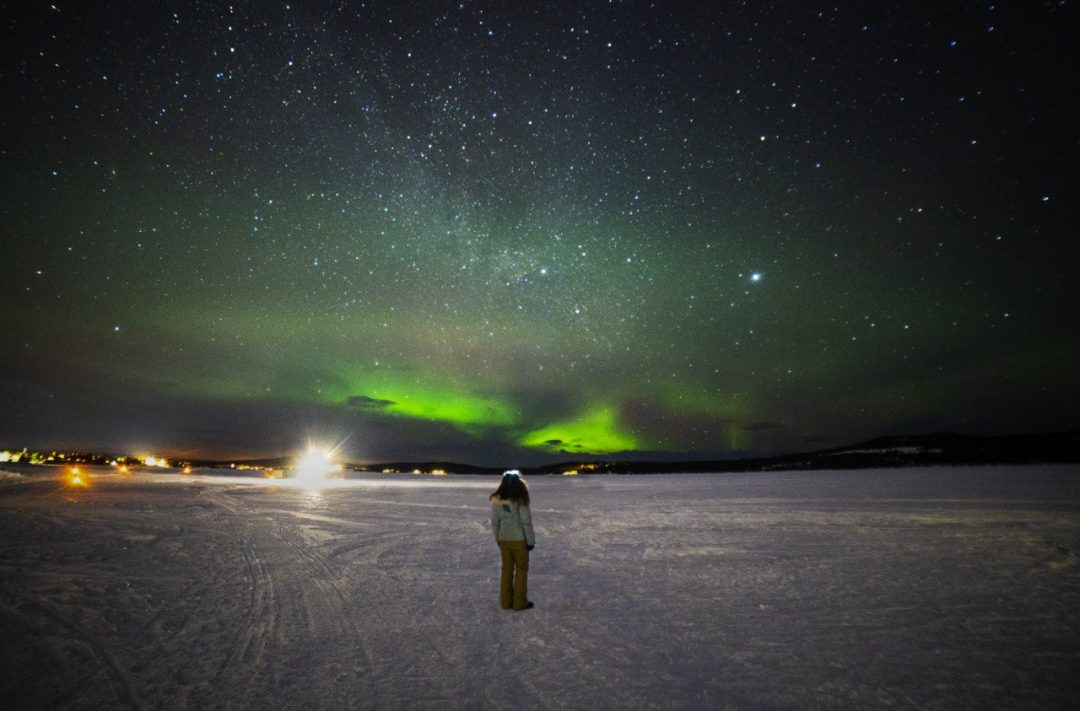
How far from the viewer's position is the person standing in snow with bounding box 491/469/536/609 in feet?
19.9

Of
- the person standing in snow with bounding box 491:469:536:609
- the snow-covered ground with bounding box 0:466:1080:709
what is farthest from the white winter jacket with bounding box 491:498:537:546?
the snow-covered ground with bounding box 0:466:1080:709

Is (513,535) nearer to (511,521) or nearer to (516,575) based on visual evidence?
Answer: (511,521)

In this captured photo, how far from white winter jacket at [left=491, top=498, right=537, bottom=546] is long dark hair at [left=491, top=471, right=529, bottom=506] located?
0.05 metres

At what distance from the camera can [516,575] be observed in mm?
6211

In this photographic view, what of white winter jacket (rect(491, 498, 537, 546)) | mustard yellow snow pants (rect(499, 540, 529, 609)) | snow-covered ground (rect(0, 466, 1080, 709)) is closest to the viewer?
snow-covered ground (rect(0, 466, 1080, 709))

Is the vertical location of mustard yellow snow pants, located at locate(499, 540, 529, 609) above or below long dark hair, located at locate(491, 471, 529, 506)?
below

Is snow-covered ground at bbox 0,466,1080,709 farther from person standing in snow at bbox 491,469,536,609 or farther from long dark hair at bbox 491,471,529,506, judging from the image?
long dark hair at bbox 491,471,529,506

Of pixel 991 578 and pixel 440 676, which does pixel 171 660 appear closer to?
pixel 440 676

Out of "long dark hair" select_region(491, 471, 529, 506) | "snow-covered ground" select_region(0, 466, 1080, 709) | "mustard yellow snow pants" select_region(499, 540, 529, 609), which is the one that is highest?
"long dark hair" select_region(491, 471, 529, 506)

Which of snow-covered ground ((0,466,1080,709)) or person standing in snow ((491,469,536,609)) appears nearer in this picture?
snow-covered ground ((0,466,1080,709))

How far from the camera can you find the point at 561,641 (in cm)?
514

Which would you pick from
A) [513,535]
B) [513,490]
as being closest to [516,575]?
[513,535]

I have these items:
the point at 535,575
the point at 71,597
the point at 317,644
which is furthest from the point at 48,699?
the point at 535,575

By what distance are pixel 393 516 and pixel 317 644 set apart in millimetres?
11468
